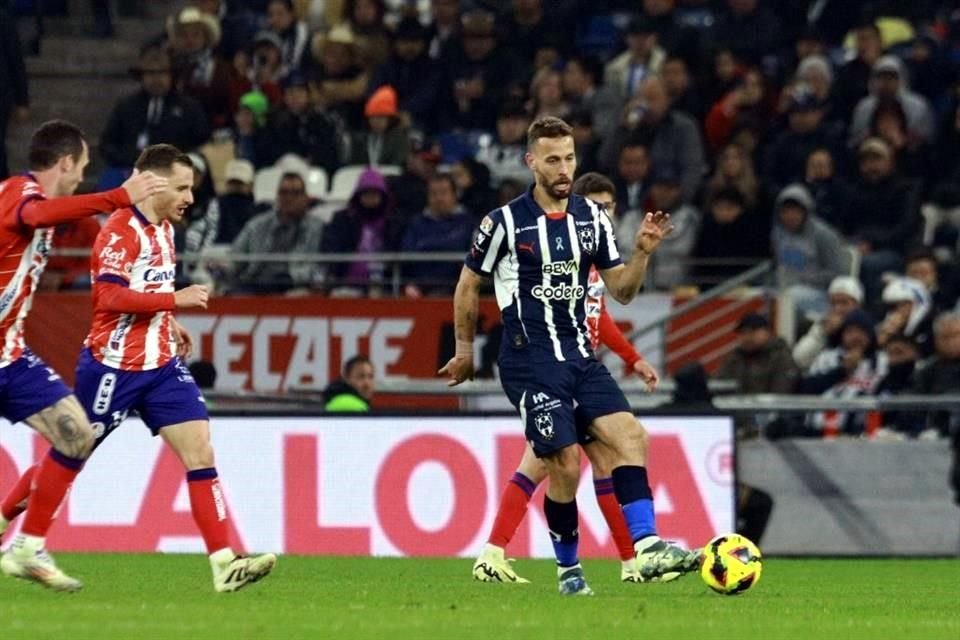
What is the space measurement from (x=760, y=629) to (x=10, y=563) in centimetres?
371

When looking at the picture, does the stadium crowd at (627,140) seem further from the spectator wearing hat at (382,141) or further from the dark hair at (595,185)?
the dark hair at (595,185)

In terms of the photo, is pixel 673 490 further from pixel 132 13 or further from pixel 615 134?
pixel 132 13

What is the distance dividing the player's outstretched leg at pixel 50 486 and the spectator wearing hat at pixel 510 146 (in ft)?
36.3

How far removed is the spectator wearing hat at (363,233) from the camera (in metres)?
21.4

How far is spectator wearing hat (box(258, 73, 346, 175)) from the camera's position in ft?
76.2

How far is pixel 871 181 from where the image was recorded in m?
21.1

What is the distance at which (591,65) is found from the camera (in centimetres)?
2356

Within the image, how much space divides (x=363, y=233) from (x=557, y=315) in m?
10.2

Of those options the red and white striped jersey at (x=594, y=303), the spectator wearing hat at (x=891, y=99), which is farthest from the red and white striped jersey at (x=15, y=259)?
the spectator wearing hat at (x=891, y=99)

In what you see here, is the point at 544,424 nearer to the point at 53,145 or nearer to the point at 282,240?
the point at 53,145

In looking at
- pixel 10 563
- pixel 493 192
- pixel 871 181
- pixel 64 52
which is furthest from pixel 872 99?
pixel 10 563

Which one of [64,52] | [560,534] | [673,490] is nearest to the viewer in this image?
[560,534]

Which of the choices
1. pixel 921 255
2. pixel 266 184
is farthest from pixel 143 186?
pixel 266 184

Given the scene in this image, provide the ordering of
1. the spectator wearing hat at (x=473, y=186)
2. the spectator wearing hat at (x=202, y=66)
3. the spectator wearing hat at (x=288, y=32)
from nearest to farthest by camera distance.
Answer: the spectator wearing hat at (x=473, y=186) < the spectator wearing hat at (x=202, y=66) < the spectator wearing hat at (x=288, y=32)
